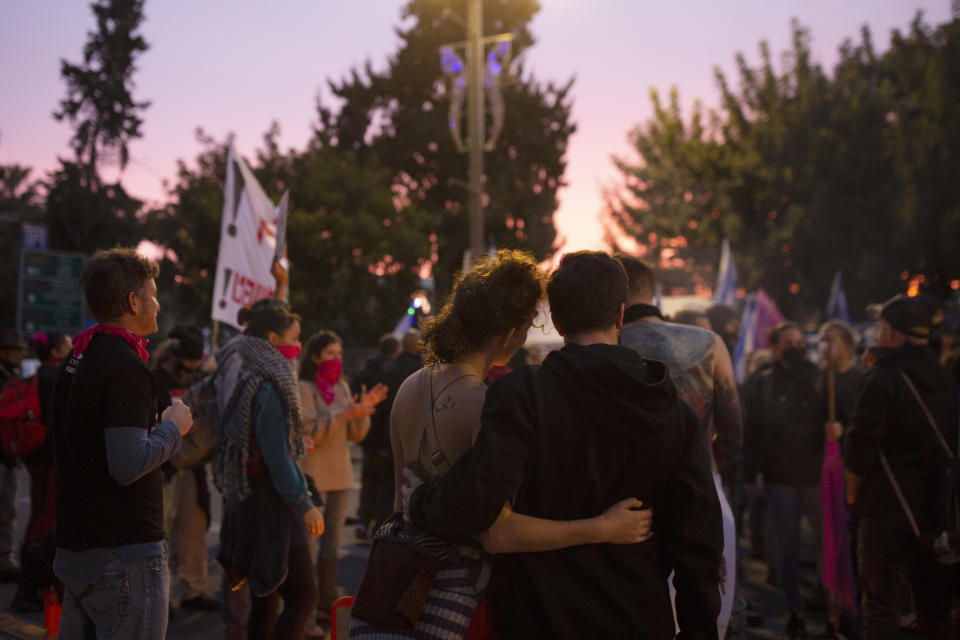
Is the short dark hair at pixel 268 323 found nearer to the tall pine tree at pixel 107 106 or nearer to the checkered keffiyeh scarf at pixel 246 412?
the checkered keffiyeh scarf at pixel 246 412

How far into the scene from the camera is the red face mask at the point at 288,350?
4.63m

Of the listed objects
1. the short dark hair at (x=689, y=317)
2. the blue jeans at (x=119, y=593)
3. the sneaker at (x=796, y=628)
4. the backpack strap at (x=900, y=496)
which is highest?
the short dark hair at (x=689, y=317)

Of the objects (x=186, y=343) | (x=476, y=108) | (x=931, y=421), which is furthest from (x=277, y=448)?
(x=476, y=108)

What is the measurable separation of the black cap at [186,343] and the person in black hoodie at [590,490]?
4538 millimetres

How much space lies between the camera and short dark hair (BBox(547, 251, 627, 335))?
228 cm

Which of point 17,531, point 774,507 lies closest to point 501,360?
point 774,507

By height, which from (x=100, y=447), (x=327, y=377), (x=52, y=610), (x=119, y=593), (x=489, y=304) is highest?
(x=489, y=304)

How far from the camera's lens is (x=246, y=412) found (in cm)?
430

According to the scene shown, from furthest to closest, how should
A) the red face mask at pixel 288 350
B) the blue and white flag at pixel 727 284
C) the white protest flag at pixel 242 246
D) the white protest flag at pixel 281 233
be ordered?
the blue and white flag at pixel 727 284
the white protest flag at pixel 242 246
the white protest flag at pixel 281 233
the red face mask at pixel 288 350

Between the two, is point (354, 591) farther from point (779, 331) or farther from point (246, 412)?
point (779, 331)

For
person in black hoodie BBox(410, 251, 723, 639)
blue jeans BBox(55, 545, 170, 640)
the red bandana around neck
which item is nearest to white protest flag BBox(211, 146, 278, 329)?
the red bandana around neck

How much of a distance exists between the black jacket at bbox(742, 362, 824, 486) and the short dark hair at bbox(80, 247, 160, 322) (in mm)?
4947

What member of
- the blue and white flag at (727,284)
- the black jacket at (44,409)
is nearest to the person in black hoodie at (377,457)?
the black jacket at (44,409)

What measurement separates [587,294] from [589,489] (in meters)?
0.51
